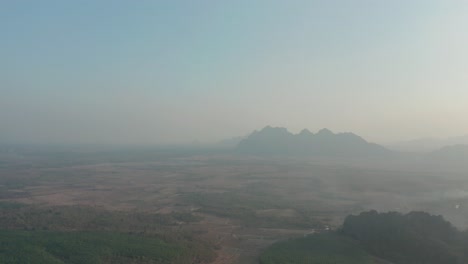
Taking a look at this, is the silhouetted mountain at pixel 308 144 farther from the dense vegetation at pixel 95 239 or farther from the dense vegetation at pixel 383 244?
the dense vegetation at pixel 95 239

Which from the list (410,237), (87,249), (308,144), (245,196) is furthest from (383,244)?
(308,144)

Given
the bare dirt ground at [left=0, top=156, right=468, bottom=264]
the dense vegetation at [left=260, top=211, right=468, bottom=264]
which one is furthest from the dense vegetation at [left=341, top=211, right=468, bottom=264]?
the bare dirt ground at [left=0, top=156, right=468, bottom=264]

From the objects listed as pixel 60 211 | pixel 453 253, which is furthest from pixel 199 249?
pixel 60 211

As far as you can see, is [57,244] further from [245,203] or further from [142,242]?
[245,203]

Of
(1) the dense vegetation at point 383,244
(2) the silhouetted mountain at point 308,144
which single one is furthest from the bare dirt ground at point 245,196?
(2) the silhouetted mountain at point 308,144

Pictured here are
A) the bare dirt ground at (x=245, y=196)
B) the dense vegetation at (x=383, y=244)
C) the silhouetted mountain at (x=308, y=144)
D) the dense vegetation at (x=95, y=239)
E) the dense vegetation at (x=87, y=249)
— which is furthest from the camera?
the silhouetted mountain at (x=308, y=144)

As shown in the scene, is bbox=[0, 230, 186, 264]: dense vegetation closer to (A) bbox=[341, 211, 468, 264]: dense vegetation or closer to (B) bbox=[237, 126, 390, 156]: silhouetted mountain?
(A) bbox=[341, 211, 468, 264]: dense vegetation

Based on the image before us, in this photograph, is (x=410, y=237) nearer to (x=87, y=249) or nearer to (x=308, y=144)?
(x=87, y=249)

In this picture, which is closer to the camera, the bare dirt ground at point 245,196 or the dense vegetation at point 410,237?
the dense vegetation at point 410,237
